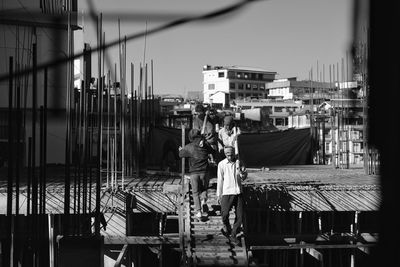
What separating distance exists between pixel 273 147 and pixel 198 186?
9.65 metres

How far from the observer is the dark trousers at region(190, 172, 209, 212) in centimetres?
914

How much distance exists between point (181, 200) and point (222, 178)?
1.35 metres

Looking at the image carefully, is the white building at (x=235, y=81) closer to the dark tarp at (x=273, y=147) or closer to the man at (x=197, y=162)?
the dark tarp at (x=273, y=147)

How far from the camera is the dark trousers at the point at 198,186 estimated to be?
914 centimetres

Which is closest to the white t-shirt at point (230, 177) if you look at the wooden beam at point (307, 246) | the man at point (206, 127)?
the man at point (206, 127)

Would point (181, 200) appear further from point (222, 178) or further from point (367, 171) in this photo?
point (367, 171)

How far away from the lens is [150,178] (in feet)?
40.9

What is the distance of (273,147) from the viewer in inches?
732

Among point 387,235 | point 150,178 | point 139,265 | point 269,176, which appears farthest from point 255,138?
point 387,235

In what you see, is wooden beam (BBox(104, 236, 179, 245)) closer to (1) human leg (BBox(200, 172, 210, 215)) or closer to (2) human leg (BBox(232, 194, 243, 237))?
(1) human leg (BBox(200, 172, 210, 215))

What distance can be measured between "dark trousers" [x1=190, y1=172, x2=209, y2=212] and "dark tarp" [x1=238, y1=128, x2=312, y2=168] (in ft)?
28.7

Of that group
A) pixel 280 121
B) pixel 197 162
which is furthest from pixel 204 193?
pixel 280 121

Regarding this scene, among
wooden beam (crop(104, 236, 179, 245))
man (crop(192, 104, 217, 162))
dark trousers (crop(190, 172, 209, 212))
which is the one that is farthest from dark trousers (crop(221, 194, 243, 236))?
wooden beam (crop(104, 236, 179, 245))

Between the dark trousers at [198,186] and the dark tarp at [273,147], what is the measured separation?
874 centimetres
